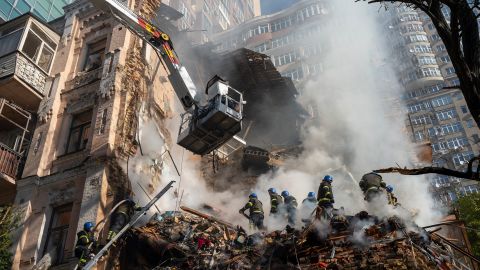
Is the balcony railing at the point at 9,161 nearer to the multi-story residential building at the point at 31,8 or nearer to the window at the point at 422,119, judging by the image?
the multi-story residential building at the point at 31,8

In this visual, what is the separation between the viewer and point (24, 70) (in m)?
15.4

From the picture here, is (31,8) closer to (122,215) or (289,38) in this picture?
(122,215)

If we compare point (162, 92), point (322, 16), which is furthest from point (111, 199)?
point (322, 16)

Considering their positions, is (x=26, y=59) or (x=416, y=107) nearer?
(x=26, y=59)

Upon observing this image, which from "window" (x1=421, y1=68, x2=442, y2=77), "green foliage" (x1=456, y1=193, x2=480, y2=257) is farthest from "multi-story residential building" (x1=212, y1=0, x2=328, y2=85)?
"window" (x1=421, y1=68, x2=442, y2=77)

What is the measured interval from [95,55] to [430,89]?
57063mm

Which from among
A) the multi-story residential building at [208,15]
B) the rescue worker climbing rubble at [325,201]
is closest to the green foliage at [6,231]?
the rescue worker climbing rubble at [325,201]

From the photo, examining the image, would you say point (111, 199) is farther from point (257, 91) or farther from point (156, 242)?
point (257, 91)

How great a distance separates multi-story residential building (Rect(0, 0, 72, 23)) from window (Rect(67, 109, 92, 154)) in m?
7.35

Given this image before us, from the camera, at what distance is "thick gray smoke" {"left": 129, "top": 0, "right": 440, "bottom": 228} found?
15.5 meters

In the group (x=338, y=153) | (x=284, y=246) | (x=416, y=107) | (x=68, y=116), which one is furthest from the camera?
(x=416, y=107)

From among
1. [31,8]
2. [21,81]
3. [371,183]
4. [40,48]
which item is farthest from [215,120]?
[31,8]

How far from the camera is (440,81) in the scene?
61.5 meters

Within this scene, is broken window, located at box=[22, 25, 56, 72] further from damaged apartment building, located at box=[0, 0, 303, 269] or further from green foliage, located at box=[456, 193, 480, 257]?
green foliage, located at box=[456, 193, 480, 257]
